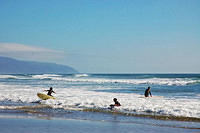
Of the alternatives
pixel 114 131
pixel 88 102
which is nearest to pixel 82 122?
pixel 114 131

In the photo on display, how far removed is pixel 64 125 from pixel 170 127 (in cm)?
375

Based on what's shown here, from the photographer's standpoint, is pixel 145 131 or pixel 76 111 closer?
pixel 145 131

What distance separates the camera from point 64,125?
9805 millimetres

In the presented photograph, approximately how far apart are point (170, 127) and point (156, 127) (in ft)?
1.61

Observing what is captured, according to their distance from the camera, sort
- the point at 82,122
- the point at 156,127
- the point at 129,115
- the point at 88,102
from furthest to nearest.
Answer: the point at 88,102 < the point at 129,115 < the point at 82,122 < the point at 156,127

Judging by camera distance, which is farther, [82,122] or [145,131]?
[82,122]

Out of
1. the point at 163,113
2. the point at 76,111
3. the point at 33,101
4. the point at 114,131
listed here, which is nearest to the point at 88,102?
the point at 76,111

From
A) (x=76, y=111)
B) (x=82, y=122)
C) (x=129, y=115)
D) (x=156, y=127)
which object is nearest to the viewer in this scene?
(x=156, y=127)

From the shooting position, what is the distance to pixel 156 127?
9633 mm

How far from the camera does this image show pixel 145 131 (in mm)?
8938

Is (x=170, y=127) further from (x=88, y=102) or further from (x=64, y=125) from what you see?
(x=88, y=102)

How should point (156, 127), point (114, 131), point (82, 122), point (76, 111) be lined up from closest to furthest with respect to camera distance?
1. point (114, 131)
2. point (156, 127)
3. point (82, 122)
4. point (76, 111)

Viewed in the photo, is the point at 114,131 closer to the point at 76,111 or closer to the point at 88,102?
the point at 76,111

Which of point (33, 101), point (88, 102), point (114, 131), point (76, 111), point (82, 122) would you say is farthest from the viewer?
point (33, 101)
